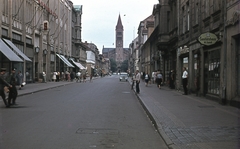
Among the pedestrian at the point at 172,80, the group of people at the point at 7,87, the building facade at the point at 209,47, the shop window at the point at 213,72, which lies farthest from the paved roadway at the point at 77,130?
the pedestrian at the point at 172,80

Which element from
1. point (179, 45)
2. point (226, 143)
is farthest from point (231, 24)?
point (179, 45)

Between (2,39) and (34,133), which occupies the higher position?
(2,39)

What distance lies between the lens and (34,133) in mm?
8383

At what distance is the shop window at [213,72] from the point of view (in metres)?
16.2

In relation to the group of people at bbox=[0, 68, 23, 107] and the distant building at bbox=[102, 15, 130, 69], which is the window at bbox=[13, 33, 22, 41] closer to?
the group of people at bbox=[0, 68, 23, 107]

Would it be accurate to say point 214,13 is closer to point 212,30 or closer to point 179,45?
point 212,30

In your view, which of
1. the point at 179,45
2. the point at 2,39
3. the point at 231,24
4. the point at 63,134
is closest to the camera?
the point at 63,134

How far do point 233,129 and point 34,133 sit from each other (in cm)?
535

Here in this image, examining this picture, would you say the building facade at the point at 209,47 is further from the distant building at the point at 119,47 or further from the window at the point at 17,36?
the distant building at the point at 119,47

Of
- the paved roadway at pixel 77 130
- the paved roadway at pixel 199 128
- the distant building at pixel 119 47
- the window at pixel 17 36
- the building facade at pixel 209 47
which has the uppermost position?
the distant building at pixel 119 47

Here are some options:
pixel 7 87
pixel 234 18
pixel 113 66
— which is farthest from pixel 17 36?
pixel 113 66

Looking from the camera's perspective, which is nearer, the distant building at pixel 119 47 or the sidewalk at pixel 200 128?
the sidewalk at pixel 200 128

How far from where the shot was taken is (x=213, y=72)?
17.0 m

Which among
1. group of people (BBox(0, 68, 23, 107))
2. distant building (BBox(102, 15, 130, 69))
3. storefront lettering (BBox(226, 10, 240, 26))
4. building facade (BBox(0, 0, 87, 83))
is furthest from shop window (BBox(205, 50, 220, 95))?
distant building (BBox(102, 15, 130, 69))
